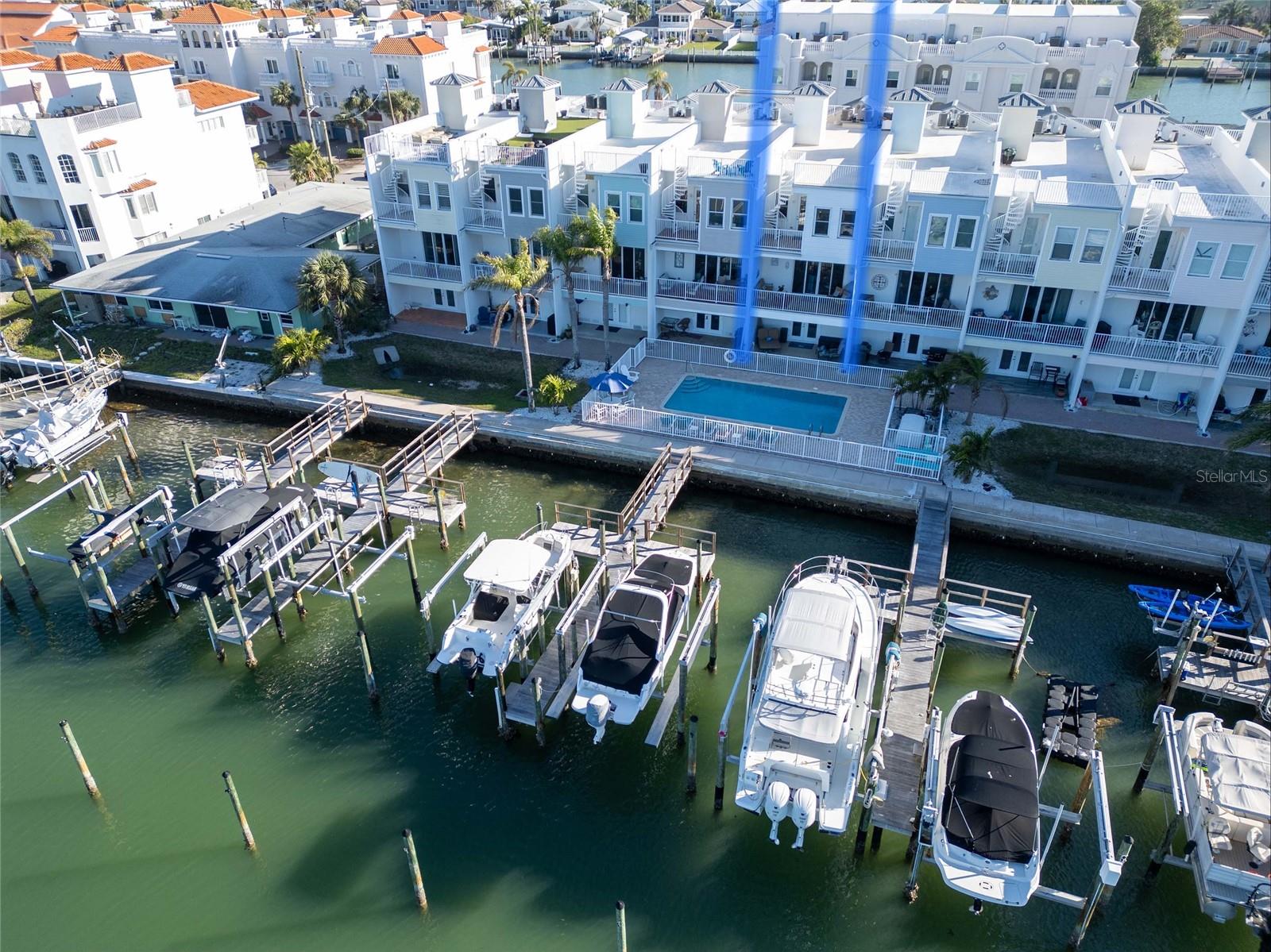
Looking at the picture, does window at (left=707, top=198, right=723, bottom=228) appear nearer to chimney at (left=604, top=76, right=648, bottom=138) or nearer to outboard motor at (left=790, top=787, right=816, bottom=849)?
chimney at (left=604, top=76, right=648, bottom=138)

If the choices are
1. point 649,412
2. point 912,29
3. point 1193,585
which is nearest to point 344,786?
point 649,412

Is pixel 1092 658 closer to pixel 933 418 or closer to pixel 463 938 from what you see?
pixel 933 418

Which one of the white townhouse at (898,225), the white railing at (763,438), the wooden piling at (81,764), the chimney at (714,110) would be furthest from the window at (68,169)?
the wooden piling at (81,764)

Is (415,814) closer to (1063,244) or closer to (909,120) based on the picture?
(1063,244)

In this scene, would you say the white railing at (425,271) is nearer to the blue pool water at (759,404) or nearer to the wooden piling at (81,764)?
the blue pool water at (759,404)

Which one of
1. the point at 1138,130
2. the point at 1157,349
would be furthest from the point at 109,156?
the point at 1157,349

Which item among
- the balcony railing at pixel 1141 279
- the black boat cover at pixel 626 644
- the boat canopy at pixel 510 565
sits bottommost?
the black boat cover at pixel 626 644
